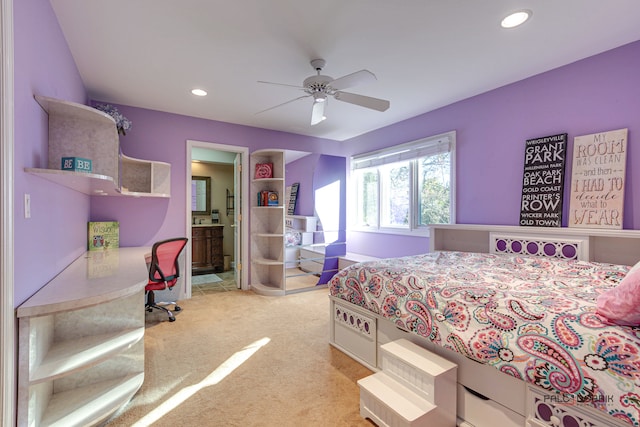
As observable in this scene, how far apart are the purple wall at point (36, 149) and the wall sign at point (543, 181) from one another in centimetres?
367

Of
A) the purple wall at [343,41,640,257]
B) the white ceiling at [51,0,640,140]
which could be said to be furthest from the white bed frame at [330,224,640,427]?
the white ceiling at [51,0,640,140]

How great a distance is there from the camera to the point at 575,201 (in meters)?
2.45

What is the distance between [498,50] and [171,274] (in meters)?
3.81

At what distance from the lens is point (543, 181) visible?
2.65 meters

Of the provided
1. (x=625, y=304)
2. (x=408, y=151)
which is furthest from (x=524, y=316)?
(x=408, y=151)

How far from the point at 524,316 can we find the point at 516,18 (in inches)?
76.3

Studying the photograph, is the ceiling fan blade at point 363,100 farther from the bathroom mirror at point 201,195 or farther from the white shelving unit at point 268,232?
the bathroom mirror at point 201,195

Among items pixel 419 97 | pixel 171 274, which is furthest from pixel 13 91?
pixel 419 97

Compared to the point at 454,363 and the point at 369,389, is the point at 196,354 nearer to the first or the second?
the point at 369,389

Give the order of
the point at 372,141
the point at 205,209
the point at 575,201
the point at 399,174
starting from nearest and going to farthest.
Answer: the point at 575,201
the point at 399,174
the point at 372,141
the point at 205,209

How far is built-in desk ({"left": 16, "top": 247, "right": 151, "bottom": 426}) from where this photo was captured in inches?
48.6

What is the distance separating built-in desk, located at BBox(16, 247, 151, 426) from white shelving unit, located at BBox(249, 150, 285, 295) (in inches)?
87.5

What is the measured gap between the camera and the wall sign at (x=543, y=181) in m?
2.55

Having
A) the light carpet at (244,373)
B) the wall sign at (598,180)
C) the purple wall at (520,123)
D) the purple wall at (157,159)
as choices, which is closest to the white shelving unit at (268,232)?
the purple wall at (157,159)
